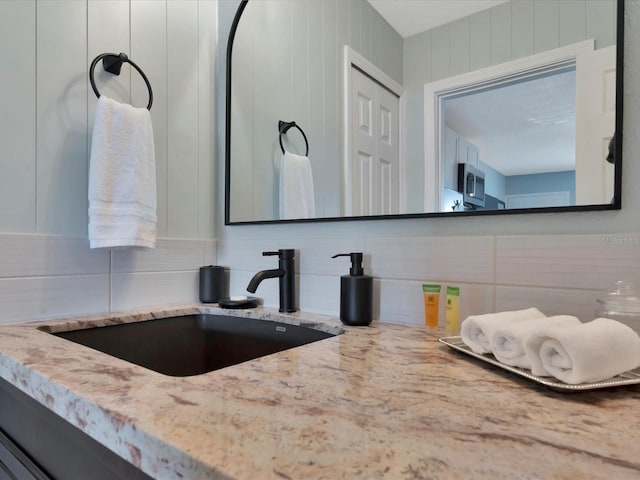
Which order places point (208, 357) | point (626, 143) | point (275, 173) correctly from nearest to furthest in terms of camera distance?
point (626, 143), point (208, 357), point (275, 173)

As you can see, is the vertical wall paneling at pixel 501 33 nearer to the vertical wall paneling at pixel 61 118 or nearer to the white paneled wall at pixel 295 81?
the white paneled wall at pixel 295 81

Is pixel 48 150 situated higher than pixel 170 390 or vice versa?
pixel 48 150

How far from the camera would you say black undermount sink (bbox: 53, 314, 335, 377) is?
923 millimetres

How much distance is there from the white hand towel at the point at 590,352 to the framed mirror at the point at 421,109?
0.31m

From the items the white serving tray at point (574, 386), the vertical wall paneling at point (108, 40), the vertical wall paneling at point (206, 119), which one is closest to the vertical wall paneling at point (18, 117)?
the vertical wall paneling at point (108, 40)

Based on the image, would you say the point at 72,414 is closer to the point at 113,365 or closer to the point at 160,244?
the point at 113,365

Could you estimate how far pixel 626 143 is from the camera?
683mm

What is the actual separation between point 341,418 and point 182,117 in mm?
1112

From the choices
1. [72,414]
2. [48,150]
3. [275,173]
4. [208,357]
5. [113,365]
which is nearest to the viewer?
[72,414]

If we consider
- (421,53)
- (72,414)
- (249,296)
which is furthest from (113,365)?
(421,53)

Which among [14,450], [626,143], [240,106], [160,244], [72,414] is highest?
[240,106]

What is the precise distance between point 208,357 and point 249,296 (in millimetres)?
205

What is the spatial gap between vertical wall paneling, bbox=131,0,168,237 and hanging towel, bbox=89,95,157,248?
0.40 feet

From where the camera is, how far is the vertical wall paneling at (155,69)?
1097 mm
